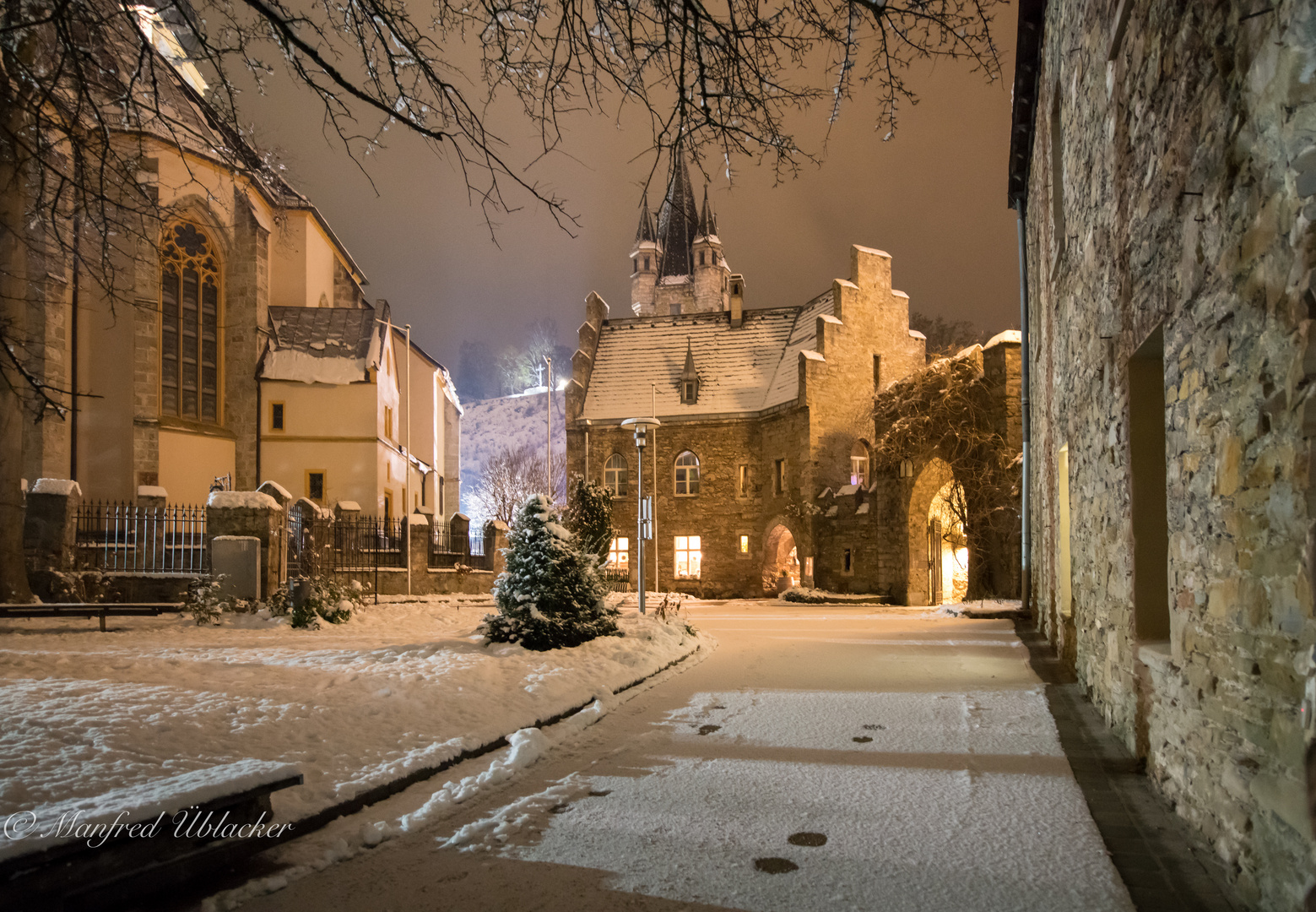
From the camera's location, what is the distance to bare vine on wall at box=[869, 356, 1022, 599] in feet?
62.8

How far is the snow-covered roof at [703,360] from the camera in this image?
104 ft

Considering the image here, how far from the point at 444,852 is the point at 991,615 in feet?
45.4

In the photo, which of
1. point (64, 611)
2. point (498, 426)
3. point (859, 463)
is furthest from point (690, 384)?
point (498, 426)

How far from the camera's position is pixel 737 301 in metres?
34.6

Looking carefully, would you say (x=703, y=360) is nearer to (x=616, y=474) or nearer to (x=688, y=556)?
(x=616, y=474)

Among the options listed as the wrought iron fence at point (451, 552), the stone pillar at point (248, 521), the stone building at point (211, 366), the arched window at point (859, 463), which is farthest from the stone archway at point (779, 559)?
the stone pillar at point (248, 521)

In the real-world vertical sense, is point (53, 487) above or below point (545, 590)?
above

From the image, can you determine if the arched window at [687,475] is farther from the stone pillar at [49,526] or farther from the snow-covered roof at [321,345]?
the stone pillar at [49,526]

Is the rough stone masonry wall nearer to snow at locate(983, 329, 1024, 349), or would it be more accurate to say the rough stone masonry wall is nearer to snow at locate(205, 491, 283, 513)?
snow at locate(205, 491, 283, 513)

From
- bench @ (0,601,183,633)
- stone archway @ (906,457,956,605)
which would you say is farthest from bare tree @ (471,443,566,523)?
bench @ (0,601,183,633)

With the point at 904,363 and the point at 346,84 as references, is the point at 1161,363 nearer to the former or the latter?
the point at 346,84

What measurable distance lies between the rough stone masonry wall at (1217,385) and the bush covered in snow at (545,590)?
18.5 ft

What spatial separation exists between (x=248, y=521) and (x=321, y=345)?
15788 millimetres

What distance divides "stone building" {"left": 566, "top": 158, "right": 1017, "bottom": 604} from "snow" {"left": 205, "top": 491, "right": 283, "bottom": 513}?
1571 cm
